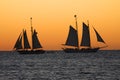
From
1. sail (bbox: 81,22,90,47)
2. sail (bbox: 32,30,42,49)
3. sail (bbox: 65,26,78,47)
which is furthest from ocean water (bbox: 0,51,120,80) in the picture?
sail (bbox: 32,30,42,49)

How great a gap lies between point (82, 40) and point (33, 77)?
10180 centimetres

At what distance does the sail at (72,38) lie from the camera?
170 m

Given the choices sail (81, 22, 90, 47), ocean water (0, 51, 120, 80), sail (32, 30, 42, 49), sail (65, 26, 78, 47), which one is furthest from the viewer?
sail (32, 30, 42, 49)

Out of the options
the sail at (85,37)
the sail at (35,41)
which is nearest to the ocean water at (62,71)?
the sail at (85,37)

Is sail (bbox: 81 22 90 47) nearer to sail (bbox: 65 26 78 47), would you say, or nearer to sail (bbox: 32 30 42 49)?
sail (bbox: 65 26 78 47)

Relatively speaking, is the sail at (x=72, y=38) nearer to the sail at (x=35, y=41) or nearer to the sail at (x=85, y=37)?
the sail at (x=85, y=37)

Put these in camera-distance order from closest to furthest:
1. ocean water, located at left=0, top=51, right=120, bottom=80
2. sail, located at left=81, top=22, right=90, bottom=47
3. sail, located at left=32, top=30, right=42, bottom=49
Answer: ocean water, located at left=0, top=51, right=120, bottom=80, sail, located at left=81, top=22, right=90, bottom=47, sail, located at left=32, top=30, right=42, bottom=49

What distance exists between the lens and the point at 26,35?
17338 centimetres

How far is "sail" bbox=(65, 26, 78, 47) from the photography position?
558 feet

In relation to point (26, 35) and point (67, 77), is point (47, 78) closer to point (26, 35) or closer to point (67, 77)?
point (67, 77)

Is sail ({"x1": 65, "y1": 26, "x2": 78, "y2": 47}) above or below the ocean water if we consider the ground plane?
above

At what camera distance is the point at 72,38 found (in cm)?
17138

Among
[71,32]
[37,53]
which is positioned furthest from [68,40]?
[37,53]

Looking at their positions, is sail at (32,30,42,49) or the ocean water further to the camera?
sail at (32,30,42,49)
